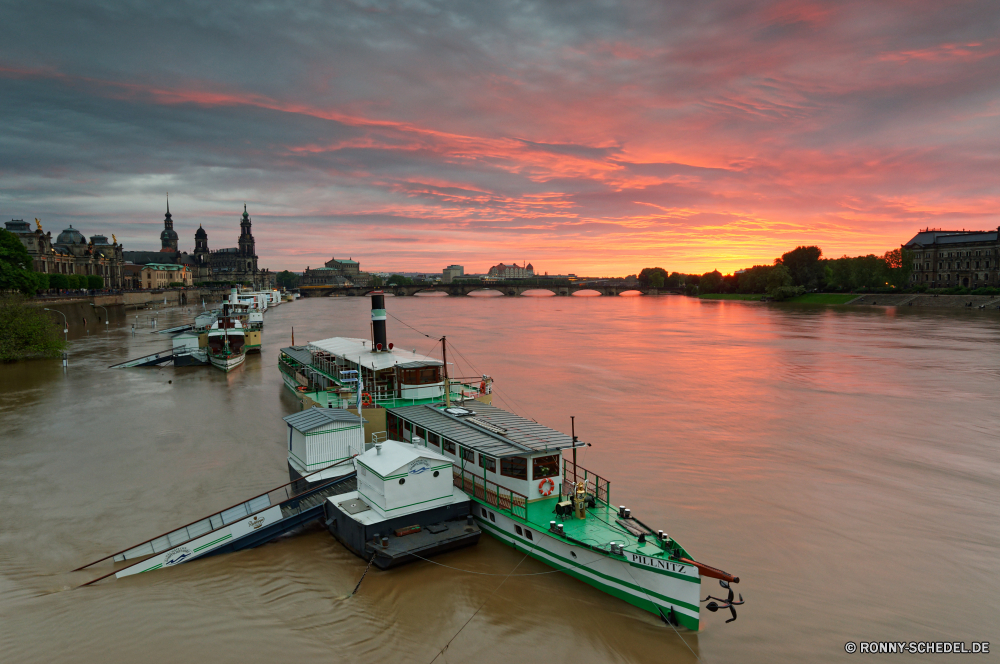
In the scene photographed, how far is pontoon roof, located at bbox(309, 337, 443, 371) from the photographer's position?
2544 centimetres

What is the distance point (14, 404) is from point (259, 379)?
624 inches

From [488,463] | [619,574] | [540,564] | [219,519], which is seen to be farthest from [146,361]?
[619,574]

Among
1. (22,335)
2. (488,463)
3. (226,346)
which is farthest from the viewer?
(226,346)

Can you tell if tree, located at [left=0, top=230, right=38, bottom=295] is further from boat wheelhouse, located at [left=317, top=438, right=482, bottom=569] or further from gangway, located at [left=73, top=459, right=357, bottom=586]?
boat wheelhouse, located at [left=317, top=438, right=482, bottom=569]

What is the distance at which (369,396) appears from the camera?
24.3m

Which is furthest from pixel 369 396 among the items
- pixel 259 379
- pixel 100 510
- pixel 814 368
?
pixel 814 368

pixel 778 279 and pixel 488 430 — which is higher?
pixel 778 279

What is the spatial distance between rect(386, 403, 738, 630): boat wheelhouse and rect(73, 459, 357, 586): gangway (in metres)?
4.80

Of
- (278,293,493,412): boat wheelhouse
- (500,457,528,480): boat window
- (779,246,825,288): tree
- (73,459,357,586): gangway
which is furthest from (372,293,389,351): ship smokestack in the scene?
(779,246,825,288): tree

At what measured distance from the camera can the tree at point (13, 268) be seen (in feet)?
243

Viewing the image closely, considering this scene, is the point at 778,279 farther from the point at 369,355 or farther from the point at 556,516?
the point at 556,516

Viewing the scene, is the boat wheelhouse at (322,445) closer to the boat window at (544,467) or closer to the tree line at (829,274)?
the boat window at (544,467)

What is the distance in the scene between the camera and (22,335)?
51.1 meters

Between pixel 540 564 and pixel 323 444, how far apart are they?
9.11 metres
